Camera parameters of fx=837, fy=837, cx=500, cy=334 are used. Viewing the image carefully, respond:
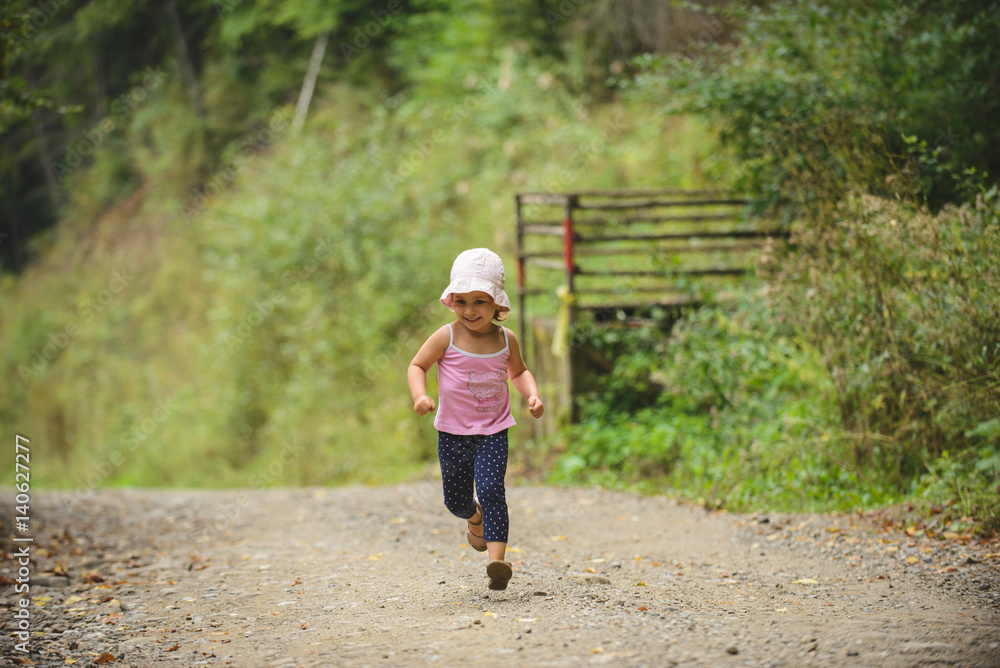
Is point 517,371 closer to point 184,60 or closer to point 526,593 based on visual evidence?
point 526,593

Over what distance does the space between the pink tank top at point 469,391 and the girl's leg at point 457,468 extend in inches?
3.0

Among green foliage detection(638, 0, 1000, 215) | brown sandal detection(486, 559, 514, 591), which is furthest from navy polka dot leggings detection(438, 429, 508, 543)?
green foliage detection(638, 0, 1000, 215)

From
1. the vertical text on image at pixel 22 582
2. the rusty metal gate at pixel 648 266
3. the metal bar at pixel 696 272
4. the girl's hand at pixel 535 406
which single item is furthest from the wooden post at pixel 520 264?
the girl's hand at pixel 535 406

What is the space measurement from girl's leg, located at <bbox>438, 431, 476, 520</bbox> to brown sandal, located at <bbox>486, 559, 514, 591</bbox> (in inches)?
15.7

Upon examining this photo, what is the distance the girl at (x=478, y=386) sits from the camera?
404 cm

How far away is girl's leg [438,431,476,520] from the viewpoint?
4.22 metres

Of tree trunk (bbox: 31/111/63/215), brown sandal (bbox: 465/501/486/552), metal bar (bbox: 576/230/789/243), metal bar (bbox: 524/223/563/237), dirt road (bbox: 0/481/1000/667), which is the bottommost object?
dirt road (bbox: 0/481/1000/667)

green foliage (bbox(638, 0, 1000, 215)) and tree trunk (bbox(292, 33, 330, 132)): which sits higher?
tree trunk (bbox(292, 33, 330, 132))

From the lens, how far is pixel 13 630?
416cm

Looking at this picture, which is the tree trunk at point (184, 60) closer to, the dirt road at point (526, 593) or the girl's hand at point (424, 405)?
the dirt road at point (526, 593)

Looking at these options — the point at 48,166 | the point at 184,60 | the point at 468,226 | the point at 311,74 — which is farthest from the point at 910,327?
the point at 48,166

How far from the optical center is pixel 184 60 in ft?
87.3

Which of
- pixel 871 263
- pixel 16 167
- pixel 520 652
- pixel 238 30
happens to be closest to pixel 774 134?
pixel 871 263

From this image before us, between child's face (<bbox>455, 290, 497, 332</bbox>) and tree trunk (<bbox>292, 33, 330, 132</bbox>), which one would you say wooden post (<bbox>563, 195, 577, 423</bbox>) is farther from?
tree trunk (<bbox>292, 33, 330, 132</bbox>)
